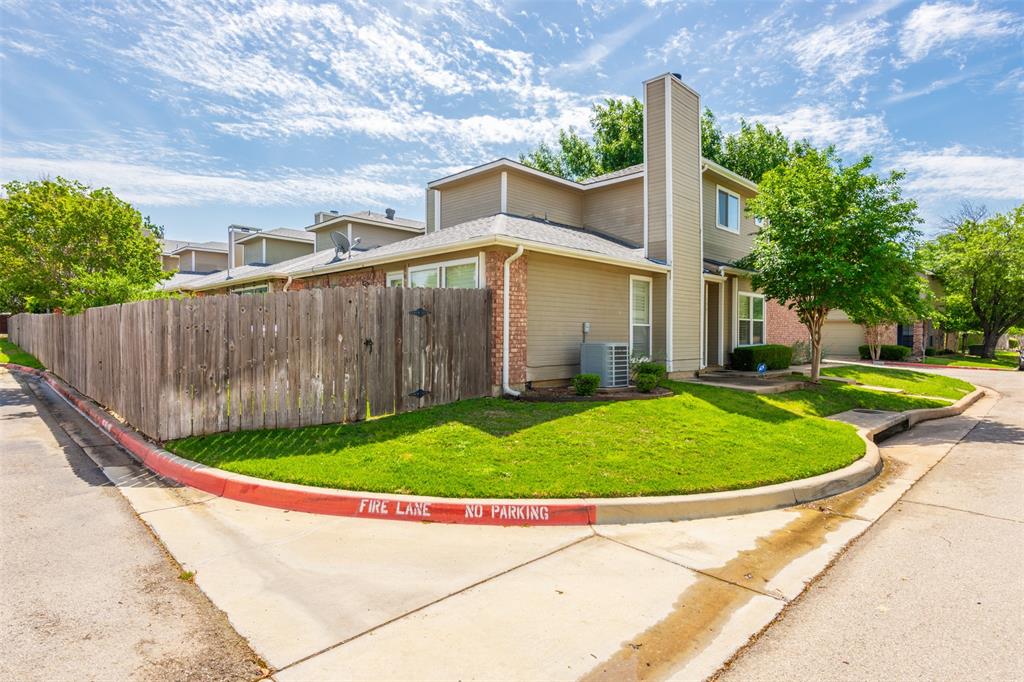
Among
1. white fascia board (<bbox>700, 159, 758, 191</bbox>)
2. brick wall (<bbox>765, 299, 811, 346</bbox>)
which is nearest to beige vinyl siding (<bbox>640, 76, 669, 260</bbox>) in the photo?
white fascia board (<bbox>700, 159, 758, 191</bbox>)

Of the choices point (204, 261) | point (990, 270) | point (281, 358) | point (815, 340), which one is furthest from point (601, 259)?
point (204, 261)

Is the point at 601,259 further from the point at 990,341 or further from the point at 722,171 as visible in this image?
the point at 990,341

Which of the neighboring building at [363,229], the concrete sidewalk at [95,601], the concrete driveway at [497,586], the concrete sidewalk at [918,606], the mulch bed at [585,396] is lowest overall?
the concrete sidewalk at [918,606]

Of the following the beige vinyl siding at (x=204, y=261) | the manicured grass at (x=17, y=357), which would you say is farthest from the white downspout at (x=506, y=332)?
the beige vinyl siding at (x=204, y=261)

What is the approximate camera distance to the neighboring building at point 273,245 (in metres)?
25.5

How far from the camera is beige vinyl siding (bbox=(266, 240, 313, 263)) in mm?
25500

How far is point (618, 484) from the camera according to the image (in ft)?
17.7

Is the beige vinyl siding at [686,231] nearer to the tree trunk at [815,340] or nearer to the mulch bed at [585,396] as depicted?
the tree trunk at [815,340]

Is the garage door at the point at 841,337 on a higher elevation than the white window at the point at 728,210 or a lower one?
lower

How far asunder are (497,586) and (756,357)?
13.6 meters

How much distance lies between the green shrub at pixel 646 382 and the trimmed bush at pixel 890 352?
834 inches

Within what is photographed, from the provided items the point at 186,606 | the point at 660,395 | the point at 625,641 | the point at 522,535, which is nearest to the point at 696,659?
the point at 625,641

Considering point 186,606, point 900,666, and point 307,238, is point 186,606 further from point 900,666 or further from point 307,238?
point 307,238

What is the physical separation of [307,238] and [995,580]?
27.7 metres
